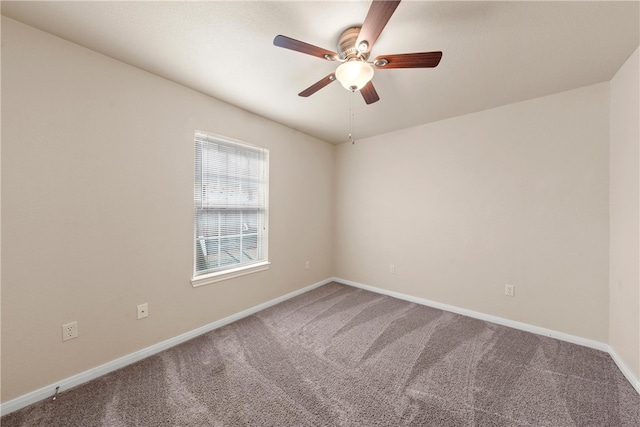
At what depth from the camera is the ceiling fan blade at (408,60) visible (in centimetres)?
136

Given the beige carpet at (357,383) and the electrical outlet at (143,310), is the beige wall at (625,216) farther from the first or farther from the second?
the electrical outlet at (143,310)

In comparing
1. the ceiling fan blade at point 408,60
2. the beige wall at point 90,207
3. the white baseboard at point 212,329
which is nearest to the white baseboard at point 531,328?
the white baseboard at point 212,329

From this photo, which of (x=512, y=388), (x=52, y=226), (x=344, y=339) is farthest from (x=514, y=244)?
(x=52, y=226)

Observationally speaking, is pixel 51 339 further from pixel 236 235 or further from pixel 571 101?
pixel 571 101

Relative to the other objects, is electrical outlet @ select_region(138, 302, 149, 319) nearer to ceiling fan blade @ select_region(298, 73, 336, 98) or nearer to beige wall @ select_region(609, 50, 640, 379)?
ceiling fan blade @ select_region(298, 73, 336, 98)

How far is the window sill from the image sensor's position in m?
2.38

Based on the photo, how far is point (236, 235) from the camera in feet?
9.11

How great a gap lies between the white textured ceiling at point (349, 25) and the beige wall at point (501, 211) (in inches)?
15.8

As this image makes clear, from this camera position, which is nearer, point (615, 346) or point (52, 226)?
point (52, 226)

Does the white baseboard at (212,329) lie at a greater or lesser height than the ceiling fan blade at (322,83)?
lesser

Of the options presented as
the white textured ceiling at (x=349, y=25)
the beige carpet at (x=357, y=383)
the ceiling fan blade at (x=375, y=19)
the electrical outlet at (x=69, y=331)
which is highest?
the white textured ceiling at (x=349, y=25)

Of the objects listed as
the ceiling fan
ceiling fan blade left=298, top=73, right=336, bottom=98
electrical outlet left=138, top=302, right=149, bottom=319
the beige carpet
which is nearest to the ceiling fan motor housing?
the ceiling fan

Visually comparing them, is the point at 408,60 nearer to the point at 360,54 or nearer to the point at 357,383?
the point at 360,54

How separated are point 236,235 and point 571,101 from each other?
364 cm
